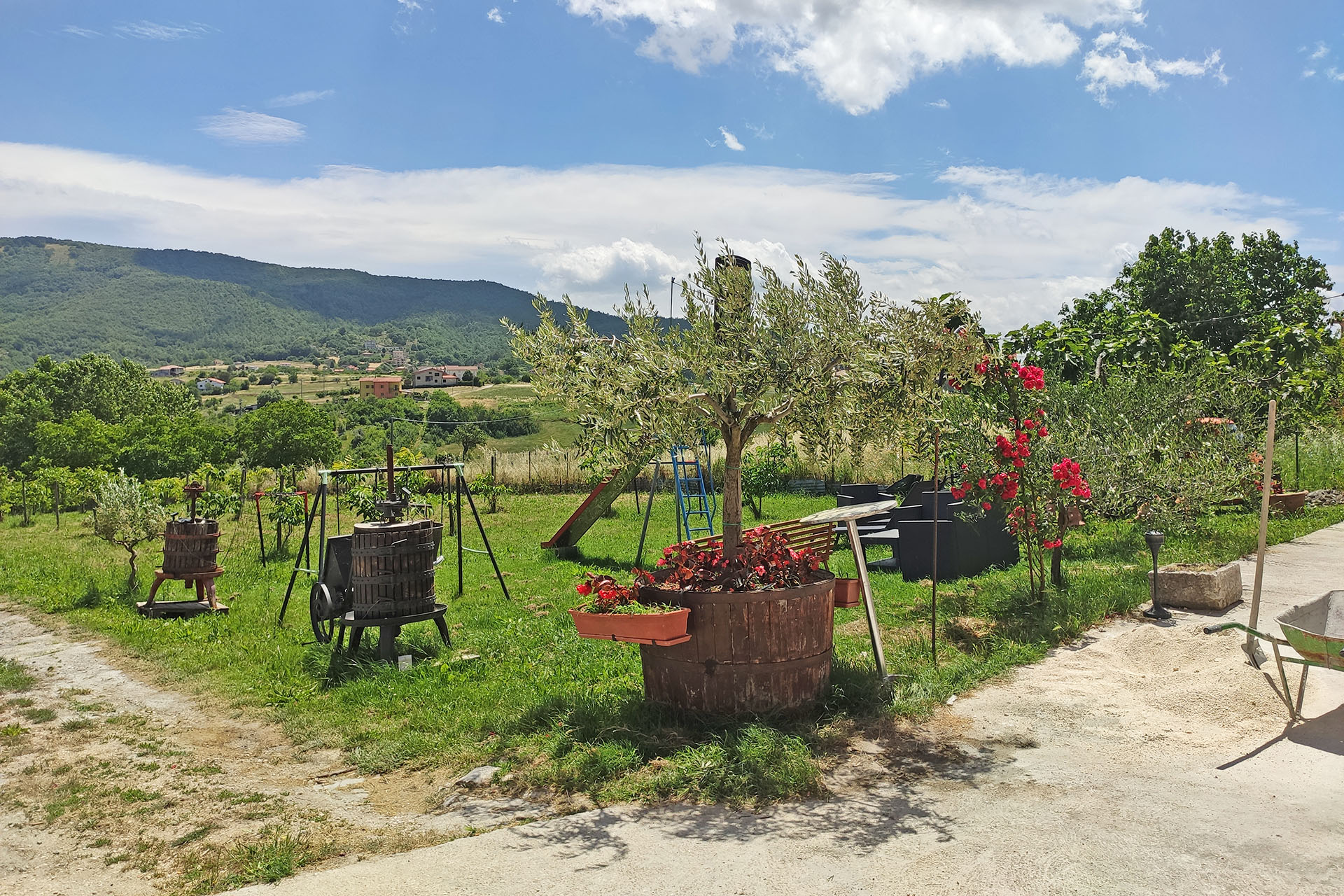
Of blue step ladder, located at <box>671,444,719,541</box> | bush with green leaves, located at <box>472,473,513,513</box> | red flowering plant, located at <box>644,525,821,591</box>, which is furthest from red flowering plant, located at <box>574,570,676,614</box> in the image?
bush with green leaves, located at <box>472,473,513,513</box>

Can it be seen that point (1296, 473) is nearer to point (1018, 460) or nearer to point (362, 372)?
point (1018, 460)

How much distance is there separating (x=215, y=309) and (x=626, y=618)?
171 m

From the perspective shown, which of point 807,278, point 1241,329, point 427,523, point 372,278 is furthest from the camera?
point 372,278

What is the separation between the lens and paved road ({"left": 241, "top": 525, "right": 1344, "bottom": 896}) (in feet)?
11.4

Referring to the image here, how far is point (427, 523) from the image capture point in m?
7.81

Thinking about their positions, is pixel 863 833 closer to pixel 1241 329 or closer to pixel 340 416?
pixel 1241 329

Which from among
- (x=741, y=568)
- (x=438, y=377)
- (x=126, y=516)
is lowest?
(x=126, y=516)

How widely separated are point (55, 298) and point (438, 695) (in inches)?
6858

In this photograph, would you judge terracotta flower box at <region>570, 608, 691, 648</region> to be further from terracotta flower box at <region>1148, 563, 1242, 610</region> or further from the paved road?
terracotta flower box at <region>1148, 563, 1242, 610</region>

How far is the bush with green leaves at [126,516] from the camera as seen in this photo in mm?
10562

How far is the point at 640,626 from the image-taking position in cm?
492

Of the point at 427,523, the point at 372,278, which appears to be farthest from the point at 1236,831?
the point at 372,278

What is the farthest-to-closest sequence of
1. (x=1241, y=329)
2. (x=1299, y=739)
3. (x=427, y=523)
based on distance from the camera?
1. (x=1241, y=329)
2. (x=427, y=523)
3. (x=1299, y=739)

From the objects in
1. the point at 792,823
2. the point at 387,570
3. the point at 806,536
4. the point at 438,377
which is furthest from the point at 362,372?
the point at 792,823
